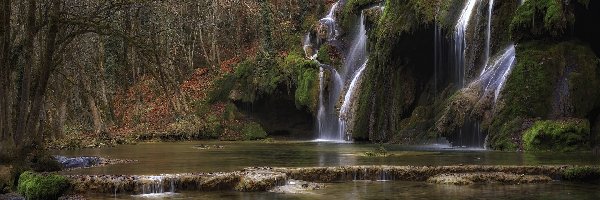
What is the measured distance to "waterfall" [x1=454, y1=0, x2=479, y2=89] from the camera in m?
26.5

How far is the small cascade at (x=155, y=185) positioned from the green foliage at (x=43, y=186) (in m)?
1.39

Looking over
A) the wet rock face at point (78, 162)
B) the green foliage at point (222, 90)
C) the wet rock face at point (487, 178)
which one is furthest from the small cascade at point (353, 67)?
the wet rock face at point (487, 178)

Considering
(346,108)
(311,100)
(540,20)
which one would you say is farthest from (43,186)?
(311,100)

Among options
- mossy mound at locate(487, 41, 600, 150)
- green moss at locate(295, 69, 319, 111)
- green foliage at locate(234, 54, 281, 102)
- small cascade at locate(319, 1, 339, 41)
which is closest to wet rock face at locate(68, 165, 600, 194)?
mossy mound at locate(487, 41, 600, 150)

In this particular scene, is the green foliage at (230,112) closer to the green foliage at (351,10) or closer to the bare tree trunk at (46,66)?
the green foliage at (351,10)

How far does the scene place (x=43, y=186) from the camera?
452 inches

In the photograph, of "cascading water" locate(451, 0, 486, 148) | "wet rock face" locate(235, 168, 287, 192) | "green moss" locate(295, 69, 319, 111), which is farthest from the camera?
"green moss" locate(295, 69, 319, 111)

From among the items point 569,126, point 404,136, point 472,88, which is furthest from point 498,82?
point 404,136

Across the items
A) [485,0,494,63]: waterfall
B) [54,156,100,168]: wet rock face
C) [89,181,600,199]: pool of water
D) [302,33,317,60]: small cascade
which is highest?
[302,33,317,60]: small cascade

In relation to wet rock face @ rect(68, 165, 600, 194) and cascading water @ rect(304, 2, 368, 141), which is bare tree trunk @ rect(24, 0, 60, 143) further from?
cascading water @ rect(304, 2, 368, 141)

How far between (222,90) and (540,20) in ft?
71.3

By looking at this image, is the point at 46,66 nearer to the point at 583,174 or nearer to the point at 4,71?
the point at 4,71

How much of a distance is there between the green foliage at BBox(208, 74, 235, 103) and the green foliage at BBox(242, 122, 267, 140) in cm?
341

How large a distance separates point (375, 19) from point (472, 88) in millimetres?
11166
